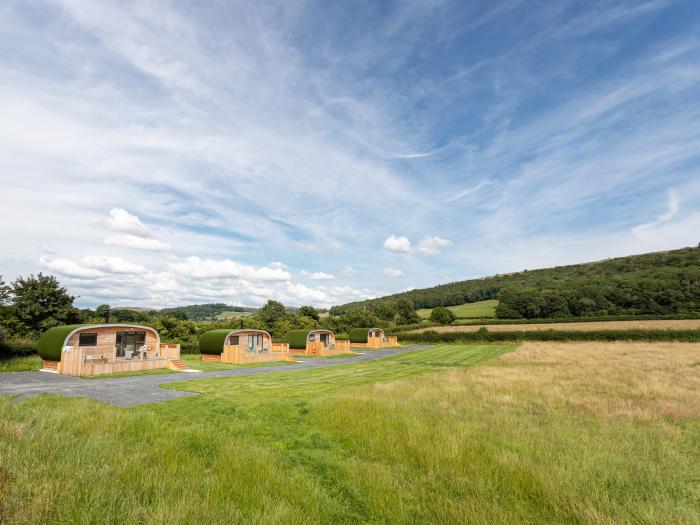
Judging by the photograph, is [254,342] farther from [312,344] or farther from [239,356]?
[312,344]

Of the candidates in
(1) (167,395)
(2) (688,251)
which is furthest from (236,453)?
(2) (688,251)

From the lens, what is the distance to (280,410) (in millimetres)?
12594

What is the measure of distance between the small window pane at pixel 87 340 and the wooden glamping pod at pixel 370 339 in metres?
43.7

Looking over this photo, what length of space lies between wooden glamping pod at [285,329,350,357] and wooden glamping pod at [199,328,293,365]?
29.4ft

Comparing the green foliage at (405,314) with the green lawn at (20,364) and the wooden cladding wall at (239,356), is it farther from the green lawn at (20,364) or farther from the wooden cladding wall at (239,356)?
the green lawn at (20,364)

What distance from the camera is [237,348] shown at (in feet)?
110

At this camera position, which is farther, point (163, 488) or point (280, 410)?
point (280, 410)

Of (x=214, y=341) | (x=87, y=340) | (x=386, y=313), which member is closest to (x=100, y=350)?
(x=87, y=340)

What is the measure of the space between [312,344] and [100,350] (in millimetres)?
25615

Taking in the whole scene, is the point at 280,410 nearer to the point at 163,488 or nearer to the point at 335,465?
the point at 335,465

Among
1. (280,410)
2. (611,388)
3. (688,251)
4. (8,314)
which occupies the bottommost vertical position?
(611,388)

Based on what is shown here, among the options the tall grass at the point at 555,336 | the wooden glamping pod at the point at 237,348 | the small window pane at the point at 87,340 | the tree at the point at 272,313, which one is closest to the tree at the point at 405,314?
the tree at the point at 272,313

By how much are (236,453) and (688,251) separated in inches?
6307

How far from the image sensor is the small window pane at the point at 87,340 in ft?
81.6
